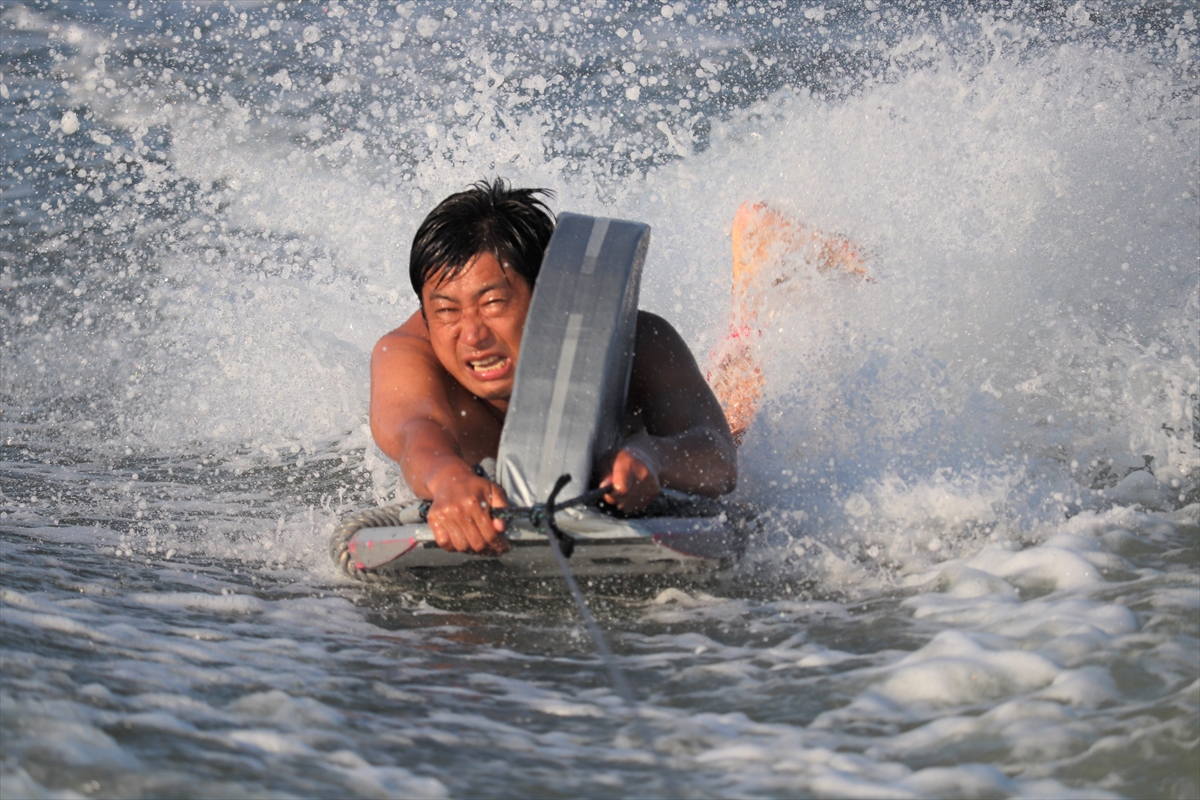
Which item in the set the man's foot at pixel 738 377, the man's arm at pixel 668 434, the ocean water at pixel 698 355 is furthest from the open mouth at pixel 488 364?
the man's foot at pixel 738 377

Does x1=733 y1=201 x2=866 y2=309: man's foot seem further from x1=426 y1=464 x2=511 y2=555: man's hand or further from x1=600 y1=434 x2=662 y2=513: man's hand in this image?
x1=426 y1=464 x2=511 y2=555: man's hand

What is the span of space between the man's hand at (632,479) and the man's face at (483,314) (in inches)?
21.5

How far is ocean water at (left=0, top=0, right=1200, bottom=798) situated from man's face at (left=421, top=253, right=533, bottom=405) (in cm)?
70

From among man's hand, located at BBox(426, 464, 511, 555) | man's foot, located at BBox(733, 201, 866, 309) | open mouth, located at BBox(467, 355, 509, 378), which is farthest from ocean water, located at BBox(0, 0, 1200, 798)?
open mouth, located at BBox(467, 355, 509, 378)

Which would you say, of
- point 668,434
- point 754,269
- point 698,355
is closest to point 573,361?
point 668,434

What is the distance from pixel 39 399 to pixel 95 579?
357cm

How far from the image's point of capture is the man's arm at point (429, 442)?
3072mm

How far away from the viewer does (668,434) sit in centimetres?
373

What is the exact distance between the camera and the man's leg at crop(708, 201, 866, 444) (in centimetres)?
528

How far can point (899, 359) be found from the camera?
5.29m

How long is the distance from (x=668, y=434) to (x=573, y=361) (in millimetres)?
511

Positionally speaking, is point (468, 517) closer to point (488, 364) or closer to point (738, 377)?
point (488, 364)

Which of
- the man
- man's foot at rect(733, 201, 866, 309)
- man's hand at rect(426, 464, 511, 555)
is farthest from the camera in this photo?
man's foot at rect(733, 201, 866, 309)

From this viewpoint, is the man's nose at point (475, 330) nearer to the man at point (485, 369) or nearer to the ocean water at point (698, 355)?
the man at point (485, 369)
